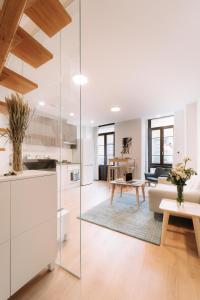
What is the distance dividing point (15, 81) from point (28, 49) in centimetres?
34

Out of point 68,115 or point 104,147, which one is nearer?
point 68,115

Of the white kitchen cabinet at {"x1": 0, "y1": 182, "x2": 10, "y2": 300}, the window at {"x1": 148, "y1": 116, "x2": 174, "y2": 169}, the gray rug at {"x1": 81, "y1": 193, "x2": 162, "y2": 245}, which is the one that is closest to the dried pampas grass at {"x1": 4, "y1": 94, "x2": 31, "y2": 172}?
the white kitchen cabinet at {"x1": 0, "y1": 182, "x2": 10, "y2": 300}

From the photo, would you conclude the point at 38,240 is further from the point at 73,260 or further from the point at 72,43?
the point at 72,43

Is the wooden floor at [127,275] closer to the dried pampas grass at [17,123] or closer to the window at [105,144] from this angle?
the dried pampas grass at [17,123]

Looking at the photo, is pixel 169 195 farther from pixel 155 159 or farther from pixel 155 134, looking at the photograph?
pixel 155 134

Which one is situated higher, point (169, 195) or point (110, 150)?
point (110, 150)

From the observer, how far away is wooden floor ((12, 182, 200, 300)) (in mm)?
1177


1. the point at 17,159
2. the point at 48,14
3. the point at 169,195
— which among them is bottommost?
the point at 169,195

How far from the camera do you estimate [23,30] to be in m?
1.09

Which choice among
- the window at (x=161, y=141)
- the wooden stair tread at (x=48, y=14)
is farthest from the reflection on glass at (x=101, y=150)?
the wooden stair tread at (x=48, y=14)

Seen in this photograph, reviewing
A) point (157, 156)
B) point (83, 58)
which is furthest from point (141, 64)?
point (157, 156)

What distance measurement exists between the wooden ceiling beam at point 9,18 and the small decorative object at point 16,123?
1.31 feet

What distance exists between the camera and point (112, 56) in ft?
6.64

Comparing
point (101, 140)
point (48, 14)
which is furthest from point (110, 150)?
point (48, 14)
